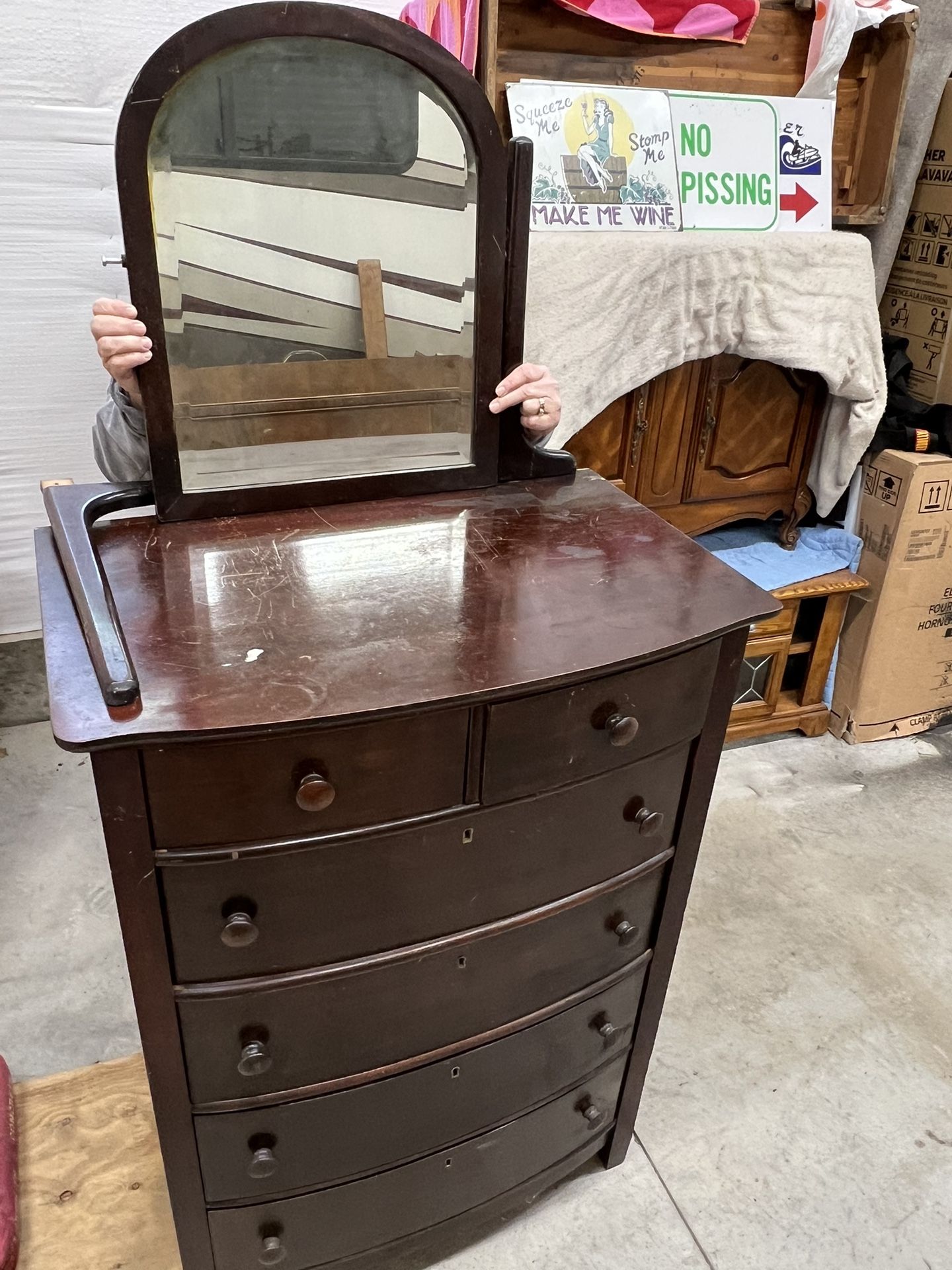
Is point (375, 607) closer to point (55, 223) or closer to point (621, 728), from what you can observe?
point (621, 728)

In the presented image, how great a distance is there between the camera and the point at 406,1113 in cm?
125

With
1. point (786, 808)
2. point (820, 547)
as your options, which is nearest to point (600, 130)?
point (820, 547)

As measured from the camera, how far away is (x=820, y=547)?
2.78 m

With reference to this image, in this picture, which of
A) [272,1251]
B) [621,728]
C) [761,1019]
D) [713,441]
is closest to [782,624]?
[713,441]

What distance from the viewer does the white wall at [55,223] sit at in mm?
2031

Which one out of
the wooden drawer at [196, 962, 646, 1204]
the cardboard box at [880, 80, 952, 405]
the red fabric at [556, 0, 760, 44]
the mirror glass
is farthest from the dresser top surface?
the cardboard box at [880, 80, 952, 405]

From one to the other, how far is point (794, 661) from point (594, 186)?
4.81ft

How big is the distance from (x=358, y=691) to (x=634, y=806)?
457 millimetres

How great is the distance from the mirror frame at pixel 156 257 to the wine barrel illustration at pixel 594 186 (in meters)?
1.17

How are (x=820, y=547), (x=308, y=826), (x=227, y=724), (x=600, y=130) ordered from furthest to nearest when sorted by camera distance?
(x=820, y=547) < (x=600, y=130) < (x=308, y=826) < (x=227, y=724)

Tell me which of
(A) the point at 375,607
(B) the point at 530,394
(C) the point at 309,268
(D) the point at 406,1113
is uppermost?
(C) the point at 309,268

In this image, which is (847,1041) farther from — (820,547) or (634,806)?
(820,547)

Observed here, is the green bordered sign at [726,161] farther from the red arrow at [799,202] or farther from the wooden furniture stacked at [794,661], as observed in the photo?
the wooden furniture stacked at [794,661]

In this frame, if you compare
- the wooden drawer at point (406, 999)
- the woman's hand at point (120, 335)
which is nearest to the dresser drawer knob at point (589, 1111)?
the wooden drawer at point (406, 999)
